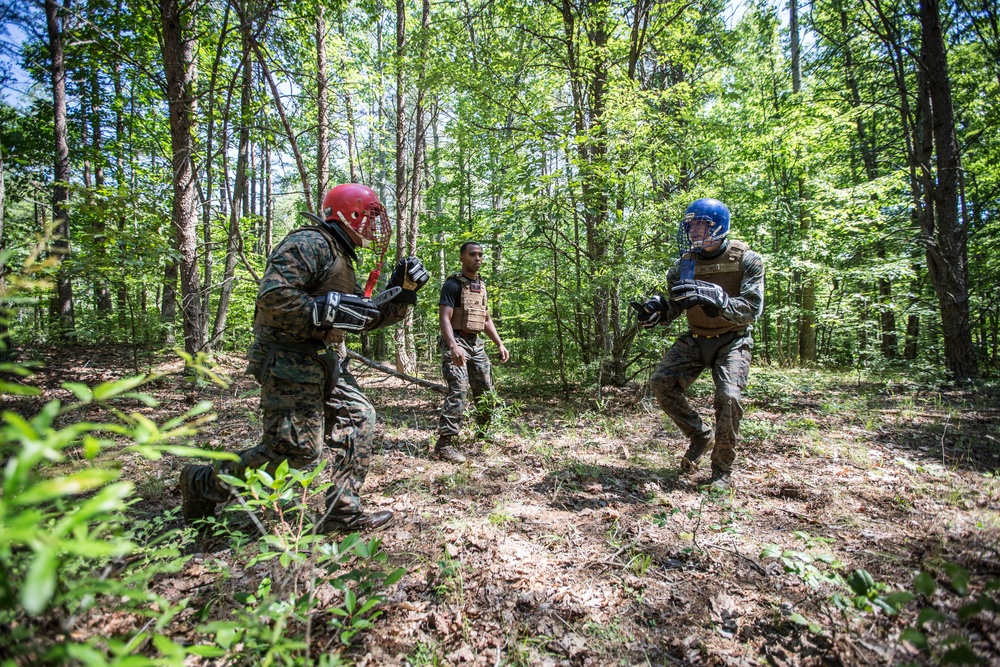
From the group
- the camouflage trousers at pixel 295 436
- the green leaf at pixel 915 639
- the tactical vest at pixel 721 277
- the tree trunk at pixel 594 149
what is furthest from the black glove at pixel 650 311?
the green leaf at pixel 915 639

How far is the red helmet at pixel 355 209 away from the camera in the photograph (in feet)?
11.2

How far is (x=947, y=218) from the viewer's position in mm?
6965

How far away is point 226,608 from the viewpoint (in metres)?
2.36

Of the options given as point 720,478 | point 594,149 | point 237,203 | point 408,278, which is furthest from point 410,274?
point 237,203

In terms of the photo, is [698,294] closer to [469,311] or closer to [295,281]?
[469,311]

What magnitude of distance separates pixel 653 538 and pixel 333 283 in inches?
116

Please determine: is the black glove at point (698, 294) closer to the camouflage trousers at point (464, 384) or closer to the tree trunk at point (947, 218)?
the camouflage trousers at point (464, 384)

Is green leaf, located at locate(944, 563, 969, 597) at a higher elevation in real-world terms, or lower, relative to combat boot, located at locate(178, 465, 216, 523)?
higher

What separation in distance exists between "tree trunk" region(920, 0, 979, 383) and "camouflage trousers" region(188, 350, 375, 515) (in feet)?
29.6

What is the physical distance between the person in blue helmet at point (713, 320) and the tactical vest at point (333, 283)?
2.54 meters

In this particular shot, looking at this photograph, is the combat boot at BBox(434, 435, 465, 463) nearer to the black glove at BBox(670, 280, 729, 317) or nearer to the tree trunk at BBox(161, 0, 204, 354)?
the black glove at BBox(670, 280, 729, 317)

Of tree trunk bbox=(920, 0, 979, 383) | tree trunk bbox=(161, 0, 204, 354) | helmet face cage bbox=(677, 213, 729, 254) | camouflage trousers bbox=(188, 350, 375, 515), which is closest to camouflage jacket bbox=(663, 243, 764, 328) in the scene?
helmet face cage bbox=(677, 213, 729, 254)

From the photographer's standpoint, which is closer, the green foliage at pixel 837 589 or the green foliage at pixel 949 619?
the green foliage at pixel 949 619

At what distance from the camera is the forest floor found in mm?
2145
